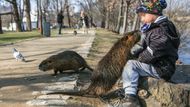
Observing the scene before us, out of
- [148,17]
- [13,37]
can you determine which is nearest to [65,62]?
[148,17]

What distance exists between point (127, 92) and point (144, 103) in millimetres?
323

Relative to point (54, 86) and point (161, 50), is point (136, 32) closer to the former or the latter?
point (161, 50)

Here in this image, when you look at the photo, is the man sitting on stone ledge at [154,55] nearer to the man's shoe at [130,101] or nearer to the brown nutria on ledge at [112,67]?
the man's shoe at [130,101]

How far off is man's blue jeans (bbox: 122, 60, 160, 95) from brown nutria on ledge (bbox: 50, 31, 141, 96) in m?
0.53

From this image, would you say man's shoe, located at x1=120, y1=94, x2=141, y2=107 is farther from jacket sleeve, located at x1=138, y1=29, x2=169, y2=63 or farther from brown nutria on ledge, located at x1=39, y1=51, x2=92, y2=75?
brown nutria on ledge, located at x1=39, y1=51, x2=92, y2=75

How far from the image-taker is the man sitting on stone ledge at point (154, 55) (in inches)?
270

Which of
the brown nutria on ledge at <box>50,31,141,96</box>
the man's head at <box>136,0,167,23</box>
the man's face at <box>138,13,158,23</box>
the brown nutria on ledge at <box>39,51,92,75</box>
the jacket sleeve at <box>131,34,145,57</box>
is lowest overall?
the brown nutria on ledge at <box>39,51,92,75</box>

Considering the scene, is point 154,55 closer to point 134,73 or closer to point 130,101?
point 134,73

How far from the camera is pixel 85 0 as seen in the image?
79.6 m

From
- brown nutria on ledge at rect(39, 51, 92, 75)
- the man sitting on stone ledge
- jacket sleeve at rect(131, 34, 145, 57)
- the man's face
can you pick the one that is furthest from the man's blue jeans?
brown nutria on ledge at rect(39, 51, 92, 75)

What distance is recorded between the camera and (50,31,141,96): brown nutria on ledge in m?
7.54

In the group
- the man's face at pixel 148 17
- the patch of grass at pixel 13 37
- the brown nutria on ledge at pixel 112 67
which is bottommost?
the patch of grass at pixel 13 37

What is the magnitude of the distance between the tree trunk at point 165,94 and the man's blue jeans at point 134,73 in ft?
0.36

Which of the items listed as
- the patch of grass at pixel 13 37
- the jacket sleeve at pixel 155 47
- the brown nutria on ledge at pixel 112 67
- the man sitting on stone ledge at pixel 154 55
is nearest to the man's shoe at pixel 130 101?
the man sitting on stone ledge at pixel 154 55
